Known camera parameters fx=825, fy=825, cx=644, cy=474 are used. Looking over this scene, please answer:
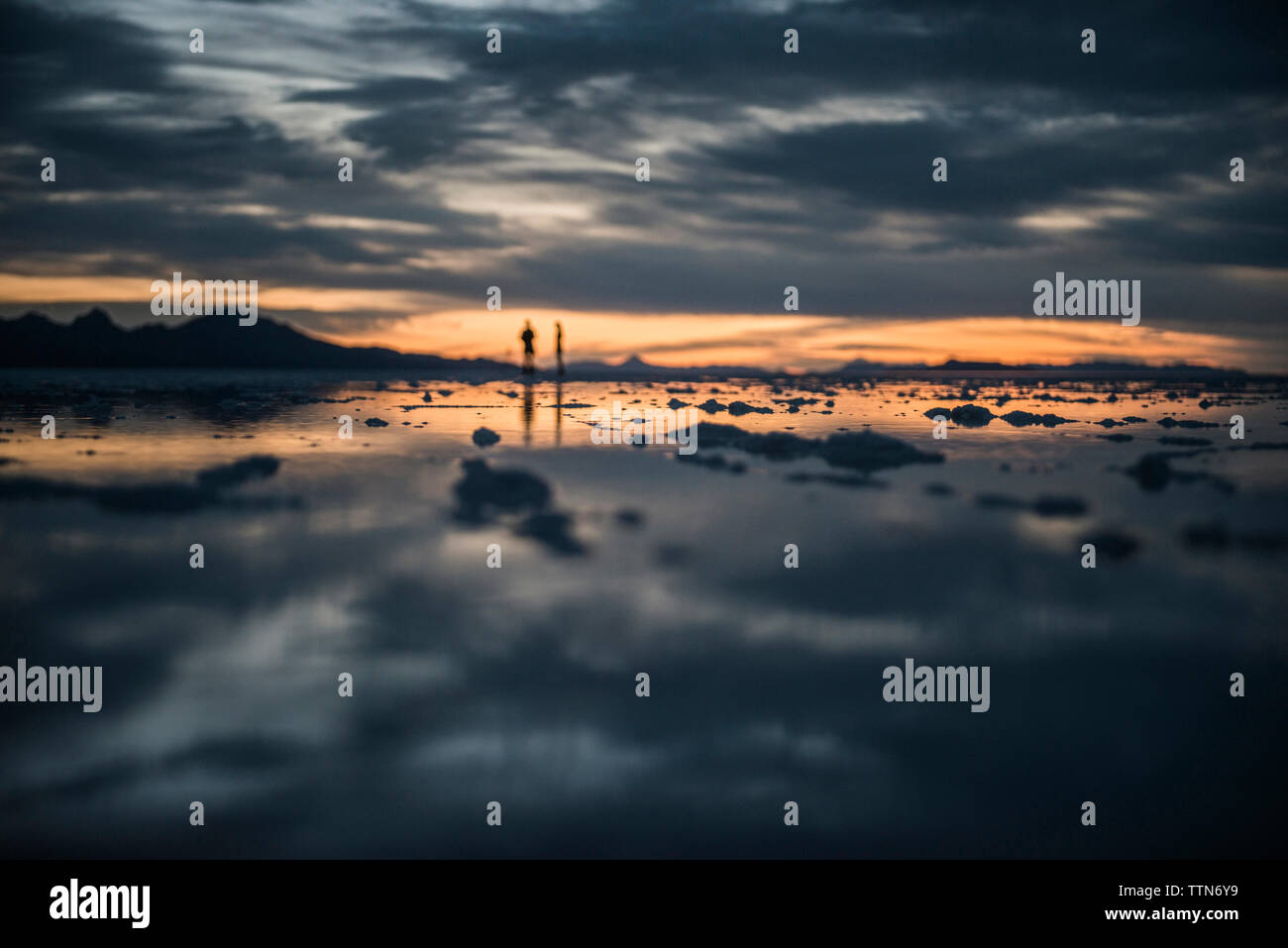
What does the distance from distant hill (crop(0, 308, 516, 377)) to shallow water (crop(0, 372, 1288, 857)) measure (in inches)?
3841

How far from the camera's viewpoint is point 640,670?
14.5 ft

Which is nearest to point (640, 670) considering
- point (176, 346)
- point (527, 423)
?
point (527, 423)

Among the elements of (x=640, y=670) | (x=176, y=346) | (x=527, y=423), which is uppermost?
(x=176, y=346)

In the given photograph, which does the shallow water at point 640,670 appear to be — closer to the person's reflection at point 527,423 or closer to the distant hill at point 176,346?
the person's reflection at point 527,423

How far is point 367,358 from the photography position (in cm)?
13412

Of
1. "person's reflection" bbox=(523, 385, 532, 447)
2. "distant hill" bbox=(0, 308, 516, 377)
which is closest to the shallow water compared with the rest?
"person's reflection" bbox=(523, 385, 532, 447)

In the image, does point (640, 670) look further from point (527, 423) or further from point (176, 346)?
point (176, 346)

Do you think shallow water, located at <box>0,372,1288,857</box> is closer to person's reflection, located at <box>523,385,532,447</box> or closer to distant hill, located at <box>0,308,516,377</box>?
person's reflection, located at <box>523,385,532,447</box>

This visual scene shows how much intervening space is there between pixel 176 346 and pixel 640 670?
446ft

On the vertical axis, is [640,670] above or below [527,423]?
below

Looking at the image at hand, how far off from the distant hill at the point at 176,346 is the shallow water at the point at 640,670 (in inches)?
3841

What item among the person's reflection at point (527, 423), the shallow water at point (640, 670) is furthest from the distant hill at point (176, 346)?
the shallow water at point (640, 670)

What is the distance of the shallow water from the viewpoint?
317 centimetres
